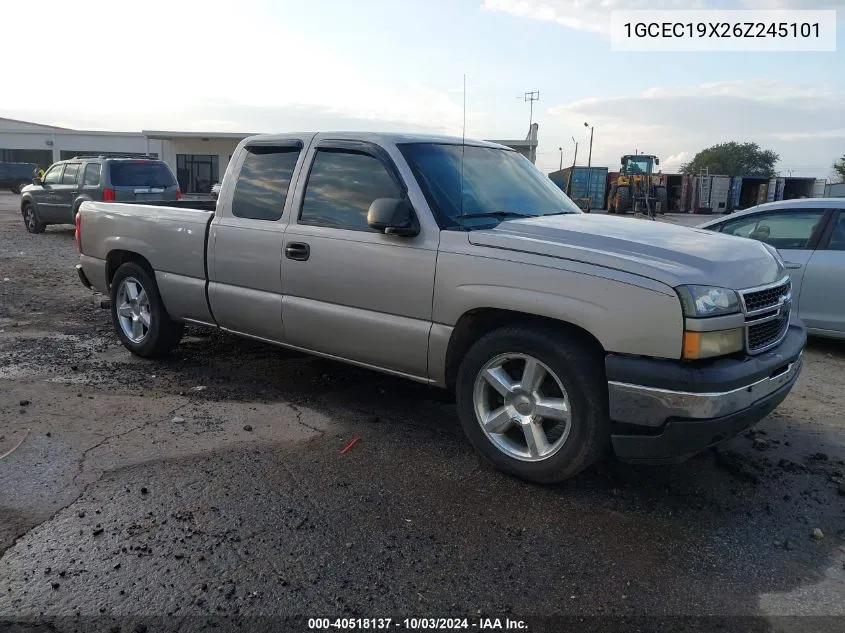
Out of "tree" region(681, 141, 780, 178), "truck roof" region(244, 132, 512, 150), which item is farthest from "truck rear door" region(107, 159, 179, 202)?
"tree" region(681, 141, 780, 178)

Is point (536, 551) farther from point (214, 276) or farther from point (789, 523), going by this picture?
point (214, 276)

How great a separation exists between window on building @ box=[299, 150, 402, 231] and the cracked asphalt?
4.45 ft

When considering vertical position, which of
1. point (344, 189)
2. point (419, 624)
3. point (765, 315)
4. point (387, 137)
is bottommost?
point (419, 624)

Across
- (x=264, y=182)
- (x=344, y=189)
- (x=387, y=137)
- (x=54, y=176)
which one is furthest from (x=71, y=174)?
(x=387, y=137)

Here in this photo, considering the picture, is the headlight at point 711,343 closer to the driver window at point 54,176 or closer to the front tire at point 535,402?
the front tire at point 535,402

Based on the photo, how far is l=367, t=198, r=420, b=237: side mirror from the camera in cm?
410

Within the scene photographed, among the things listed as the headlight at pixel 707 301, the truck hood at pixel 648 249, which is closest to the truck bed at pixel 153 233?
the truck hood at pixel 648 249

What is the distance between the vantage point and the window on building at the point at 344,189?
4539 millimetres

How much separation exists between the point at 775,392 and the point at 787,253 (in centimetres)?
403

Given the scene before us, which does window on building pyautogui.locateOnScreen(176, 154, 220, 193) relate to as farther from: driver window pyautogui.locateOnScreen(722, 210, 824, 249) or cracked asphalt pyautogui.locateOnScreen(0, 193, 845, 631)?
cracked asphalt pyautogui.locateOnScreen(0, 193, 845, 631)

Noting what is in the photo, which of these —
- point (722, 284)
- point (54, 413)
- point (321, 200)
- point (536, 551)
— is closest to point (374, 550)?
point (536, 551)

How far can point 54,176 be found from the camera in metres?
17.3

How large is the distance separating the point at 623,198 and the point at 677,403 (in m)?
31.3

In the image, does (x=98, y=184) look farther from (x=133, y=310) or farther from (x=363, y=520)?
(x=363, y=520)
